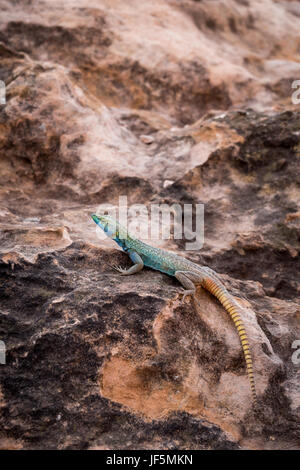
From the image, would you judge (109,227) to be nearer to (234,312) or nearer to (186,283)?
(186,283)

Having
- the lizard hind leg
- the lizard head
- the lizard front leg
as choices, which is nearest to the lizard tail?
the lizard hind leg

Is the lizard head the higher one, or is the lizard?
the lizard head

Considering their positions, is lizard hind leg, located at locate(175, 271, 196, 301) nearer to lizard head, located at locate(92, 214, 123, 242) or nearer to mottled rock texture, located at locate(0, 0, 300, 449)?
mottled rock texture, located at locate(0, 0, 300, 449)

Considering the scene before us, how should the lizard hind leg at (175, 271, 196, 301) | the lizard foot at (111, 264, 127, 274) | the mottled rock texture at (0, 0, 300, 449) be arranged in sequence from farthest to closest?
the lizard foot at (111, 264, 127, 274) < the lizard hind leg at (175, 271, 196, 301) < the mottled rock texture at (0, 0, 300, 449)

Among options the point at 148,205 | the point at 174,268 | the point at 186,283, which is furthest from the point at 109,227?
the point at 148,205

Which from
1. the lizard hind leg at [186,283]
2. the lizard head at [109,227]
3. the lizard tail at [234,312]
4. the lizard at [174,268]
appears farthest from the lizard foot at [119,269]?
the lizard tail at [234,312]

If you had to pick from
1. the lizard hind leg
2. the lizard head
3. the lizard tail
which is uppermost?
the lizard head

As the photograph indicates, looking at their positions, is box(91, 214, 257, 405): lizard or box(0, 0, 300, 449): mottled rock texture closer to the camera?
box(0, 0, 300, 449): mottled rock texture
